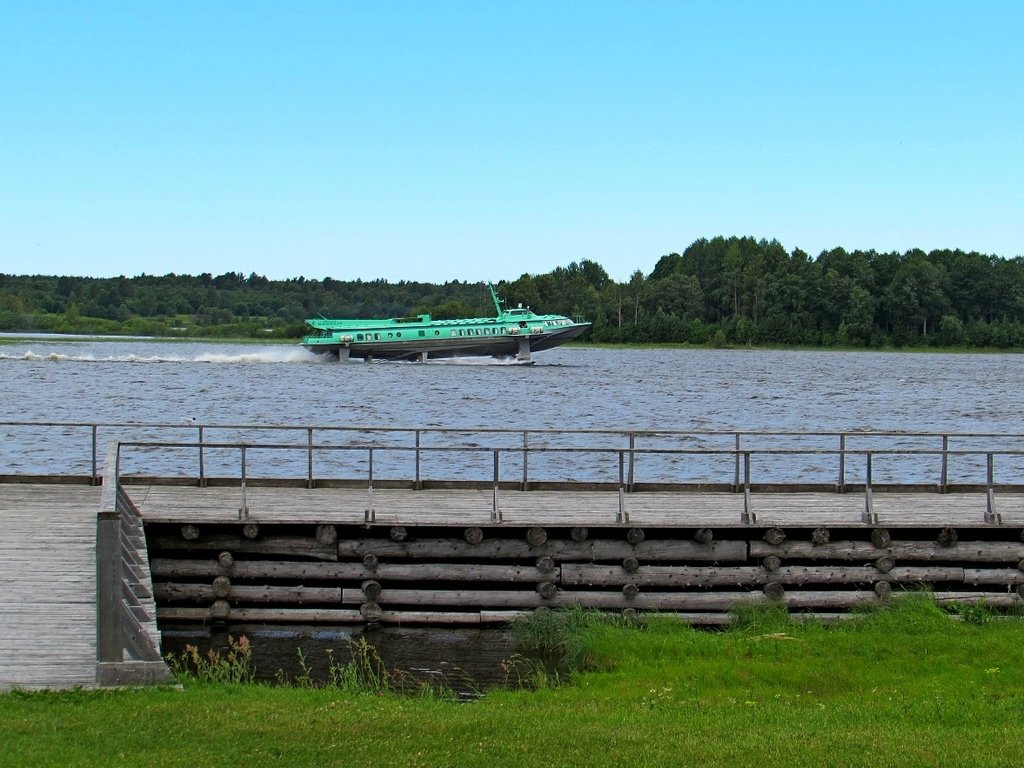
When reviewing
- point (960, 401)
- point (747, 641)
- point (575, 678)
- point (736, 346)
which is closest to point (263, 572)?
point (575, 678)

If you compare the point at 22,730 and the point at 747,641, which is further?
the point at 747,641

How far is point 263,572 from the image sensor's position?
57.9 feet

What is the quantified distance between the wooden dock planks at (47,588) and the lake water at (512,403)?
3.54 m

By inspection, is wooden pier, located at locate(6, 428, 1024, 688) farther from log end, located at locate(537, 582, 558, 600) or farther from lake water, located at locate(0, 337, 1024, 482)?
lake water, located at locate(0, 337, 1024, 482)

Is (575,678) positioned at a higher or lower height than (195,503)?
lower


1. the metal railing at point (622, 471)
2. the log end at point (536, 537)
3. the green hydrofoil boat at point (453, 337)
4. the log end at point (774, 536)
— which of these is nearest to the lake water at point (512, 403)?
the metal railing at point (622, 471)

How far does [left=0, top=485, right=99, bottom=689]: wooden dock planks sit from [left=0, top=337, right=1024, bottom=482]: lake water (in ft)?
11.6

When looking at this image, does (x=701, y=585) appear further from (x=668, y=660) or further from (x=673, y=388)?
(x=673, y=388)

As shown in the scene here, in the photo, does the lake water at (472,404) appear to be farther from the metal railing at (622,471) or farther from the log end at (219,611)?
the metal railing at (622,471)

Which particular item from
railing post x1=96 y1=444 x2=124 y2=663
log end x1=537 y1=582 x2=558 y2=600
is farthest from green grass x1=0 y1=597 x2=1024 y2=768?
log end x1=537 y1=582 x2=558 y2=600

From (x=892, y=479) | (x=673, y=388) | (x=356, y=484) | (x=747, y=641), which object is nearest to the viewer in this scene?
(x=747, y=641)

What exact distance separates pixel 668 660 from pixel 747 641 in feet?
3.65

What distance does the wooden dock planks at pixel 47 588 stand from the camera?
37.3 ft

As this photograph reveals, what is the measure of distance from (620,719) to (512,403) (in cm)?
6263
